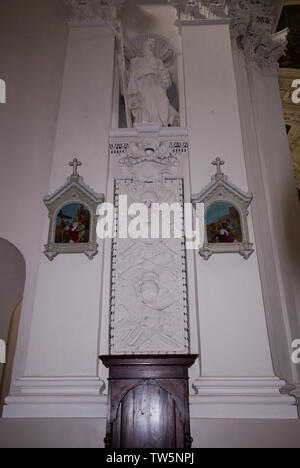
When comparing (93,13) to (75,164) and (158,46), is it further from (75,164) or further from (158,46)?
(75,164)

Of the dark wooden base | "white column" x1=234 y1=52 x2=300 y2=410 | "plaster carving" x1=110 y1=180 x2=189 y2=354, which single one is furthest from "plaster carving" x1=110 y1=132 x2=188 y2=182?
the dark wooden base

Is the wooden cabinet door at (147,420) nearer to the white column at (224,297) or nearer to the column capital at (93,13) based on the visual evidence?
the white column at (224,297)

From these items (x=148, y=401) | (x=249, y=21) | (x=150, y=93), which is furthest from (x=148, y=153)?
(x=249, y=21)

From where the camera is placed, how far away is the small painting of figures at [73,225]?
15.6 ft

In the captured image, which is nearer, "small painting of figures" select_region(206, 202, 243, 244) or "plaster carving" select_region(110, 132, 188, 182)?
"small painting of figures" select_region(206, 202, 243, 244)

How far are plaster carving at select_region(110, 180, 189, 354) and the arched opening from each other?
1911mm

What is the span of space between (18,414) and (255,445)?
2209mm

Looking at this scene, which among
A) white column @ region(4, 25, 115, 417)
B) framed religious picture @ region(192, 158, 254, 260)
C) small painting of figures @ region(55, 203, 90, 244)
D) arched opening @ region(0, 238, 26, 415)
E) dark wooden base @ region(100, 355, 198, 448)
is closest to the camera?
dark wooden base @ region(100, 355, 198, 448)

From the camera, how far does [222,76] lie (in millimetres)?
5727

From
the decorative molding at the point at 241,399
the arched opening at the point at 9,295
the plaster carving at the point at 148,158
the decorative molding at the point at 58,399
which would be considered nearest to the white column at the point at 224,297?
the decorative molding at the point at 241,399

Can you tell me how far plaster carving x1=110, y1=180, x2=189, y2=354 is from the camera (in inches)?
170

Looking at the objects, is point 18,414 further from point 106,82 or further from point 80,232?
point 106,82

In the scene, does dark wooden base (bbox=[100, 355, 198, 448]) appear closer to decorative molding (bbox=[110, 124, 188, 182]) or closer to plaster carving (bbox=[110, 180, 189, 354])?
plaster carving (bbox=[110, 180, 189, 354])
